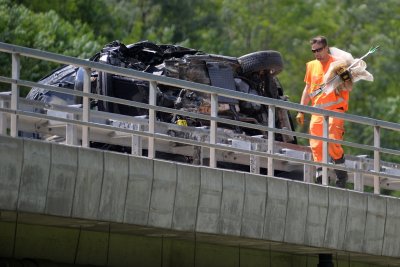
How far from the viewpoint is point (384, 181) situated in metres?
19.9

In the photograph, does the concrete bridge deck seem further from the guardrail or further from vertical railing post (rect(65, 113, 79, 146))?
vertical railing post (rect(65, 113, 79, 146))

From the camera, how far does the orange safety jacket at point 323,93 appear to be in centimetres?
1923

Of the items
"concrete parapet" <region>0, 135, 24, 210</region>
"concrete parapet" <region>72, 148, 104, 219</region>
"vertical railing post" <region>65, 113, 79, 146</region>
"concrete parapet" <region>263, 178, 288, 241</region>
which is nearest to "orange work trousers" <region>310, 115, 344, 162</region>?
"concrete parapet" <region>263, 178, 288, 241</region>

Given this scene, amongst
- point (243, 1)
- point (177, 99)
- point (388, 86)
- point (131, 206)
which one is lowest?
point (131, 206)

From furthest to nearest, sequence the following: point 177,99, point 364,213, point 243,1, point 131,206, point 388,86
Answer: point 243,1 < point 388,86 < point 177,99 < point 364,213 < point 131,206

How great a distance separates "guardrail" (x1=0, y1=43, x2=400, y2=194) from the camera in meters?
14.1

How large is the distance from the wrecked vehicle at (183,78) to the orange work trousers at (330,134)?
Answer: 2.81 ft

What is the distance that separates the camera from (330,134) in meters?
18.9

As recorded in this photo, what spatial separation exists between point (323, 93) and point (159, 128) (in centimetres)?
281

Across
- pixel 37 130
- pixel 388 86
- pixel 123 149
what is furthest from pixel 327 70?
pixel 388 86

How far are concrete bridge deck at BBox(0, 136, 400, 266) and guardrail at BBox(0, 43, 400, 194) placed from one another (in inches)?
10.3

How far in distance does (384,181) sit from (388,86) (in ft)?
110

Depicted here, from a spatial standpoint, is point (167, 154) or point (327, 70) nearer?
point (167, 154)

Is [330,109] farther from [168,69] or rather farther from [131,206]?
[131,206]
